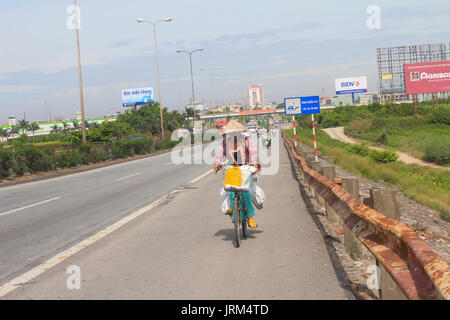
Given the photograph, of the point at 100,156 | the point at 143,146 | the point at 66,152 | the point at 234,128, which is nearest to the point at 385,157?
the point at 100,156

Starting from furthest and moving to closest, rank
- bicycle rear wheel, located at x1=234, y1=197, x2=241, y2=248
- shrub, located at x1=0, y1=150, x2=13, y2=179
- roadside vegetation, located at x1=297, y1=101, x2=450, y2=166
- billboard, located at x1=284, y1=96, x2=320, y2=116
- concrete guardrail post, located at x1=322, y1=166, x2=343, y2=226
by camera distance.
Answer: roadside vegetation, located at x1=297, y1=101, x2=450, y2=166 → billboard, located at x1=284, y1=96, x2=320, y2=116 → shrub, located at x1=0, y1=150, x2=13, y2=179 → concrete guardrail post, located at x1=322, y1=166, x2=343, y2=226 → bicycle rear wheel, located at x1=234, y1=197, x2=241, y2=248

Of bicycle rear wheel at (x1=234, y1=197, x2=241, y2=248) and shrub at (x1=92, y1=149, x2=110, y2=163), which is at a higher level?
shrub at (x1=92, y1=149, x2=110, y2=163)

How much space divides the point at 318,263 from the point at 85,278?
8.77ft

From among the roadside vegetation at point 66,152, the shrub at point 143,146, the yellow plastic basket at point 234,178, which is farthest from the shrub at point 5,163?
the shrub at point 143,146

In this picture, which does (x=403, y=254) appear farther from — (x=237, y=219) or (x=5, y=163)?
(x=5, y=163)

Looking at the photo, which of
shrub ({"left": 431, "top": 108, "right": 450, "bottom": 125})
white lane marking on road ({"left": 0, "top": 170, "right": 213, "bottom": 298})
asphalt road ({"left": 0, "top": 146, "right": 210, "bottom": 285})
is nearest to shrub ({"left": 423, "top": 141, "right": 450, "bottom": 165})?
asphalt road ({"left": 0, "top": 146, "right": 210, "bottom": 285})

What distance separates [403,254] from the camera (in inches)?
141

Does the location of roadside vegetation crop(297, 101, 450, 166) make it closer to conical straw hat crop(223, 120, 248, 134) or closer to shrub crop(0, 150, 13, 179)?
shrub crop(0, 150, 13, 179)

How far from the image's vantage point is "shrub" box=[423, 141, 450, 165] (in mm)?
40875

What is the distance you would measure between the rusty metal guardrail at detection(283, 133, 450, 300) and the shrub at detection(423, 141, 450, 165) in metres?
39.1

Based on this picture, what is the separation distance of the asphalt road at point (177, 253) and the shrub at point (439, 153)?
32861mm

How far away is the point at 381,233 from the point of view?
4.08 m

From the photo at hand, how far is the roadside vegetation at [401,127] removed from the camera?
143 ft
